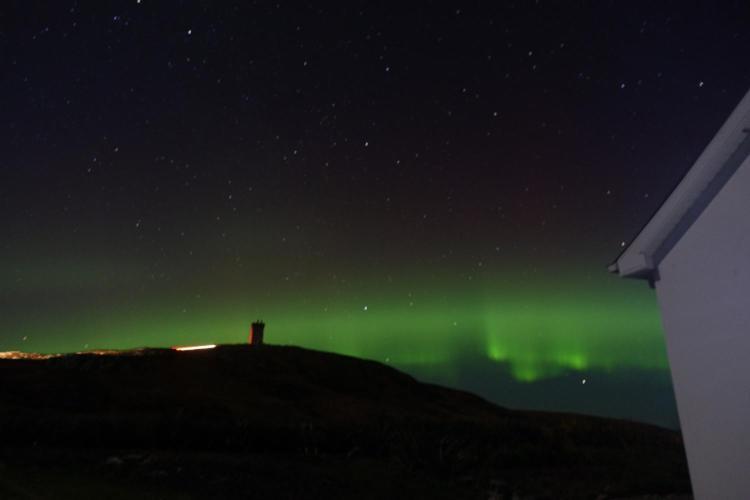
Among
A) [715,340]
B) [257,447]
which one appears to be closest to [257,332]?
[257,447]

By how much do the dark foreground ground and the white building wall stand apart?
10.3 ft

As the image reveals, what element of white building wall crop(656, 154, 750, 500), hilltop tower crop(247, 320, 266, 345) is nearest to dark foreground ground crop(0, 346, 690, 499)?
white building wall crop(656, 154, 750, 500)

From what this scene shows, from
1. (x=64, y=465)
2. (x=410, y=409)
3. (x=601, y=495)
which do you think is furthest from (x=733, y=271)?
(x=410, y=409)

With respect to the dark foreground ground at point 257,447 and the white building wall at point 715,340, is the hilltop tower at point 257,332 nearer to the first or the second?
the dark foreground ground at point 257,447

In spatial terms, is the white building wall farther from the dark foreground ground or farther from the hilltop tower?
the hilltop tower

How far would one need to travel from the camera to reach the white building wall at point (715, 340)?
4906mm

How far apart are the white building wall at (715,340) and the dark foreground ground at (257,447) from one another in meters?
3.14

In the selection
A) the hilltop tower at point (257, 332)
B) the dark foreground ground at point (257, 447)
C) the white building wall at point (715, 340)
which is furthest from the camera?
the hilltop tower at point (257, 332)

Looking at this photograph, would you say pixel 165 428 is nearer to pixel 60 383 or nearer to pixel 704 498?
pixel 60 383

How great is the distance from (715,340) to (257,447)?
306 inches

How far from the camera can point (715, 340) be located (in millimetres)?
5176

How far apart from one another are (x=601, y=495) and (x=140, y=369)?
43.3 feet

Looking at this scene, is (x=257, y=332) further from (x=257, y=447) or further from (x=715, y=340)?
(x=715, y=340)

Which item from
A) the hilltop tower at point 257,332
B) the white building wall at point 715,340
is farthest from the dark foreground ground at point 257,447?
the hilltop tower at point 257,332
